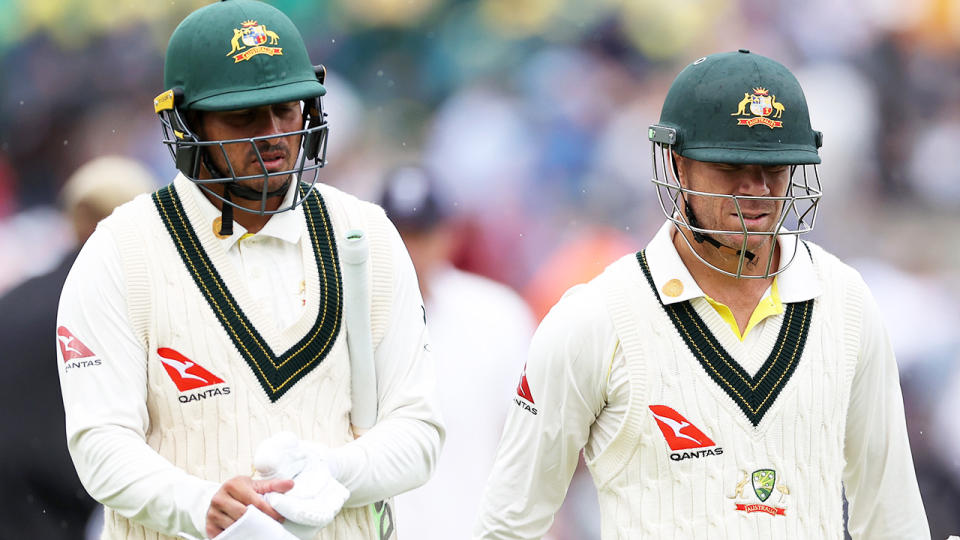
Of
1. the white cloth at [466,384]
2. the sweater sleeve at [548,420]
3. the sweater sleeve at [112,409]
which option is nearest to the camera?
the sweater sleeve at [112,409]

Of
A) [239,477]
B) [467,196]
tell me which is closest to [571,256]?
[467,196]

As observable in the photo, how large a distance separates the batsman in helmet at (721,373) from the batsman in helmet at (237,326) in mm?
276

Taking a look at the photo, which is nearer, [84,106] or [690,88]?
[690,88]

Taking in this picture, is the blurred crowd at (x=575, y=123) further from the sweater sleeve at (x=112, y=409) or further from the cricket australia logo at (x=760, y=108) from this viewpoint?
the sweater sleeve at (x=112, y=409)

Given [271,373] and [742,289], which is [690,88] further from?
[271,373]

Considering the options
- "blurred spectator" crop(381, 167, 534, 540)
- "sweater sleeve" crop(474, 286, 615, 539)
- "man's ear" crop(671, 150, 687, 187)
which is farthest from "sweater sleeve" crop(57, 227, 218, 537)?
"blurred spectator" crop(381, 167, 534, 540)

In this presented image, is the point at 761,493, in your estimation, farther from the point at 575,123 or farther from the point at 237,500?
the point at 575,123

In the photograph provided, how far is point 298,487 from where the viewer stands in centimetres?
267

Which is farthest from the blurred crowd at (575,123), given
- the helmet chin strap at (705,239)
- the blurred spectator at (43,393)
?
the helmet chin strap at (705,239)

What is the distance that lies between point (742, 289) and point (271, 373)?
0.95 meters

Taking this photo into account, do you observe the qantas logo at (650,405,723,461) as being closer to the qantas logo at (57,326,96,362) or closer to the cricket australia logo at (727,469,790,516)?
the cricket australia logo at (727,469,790,516)

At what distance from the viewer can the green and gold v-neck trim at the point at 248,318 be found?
2871 millimetres

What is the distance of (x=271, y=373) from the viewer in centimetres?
287

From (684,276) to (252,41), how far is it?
973mm
